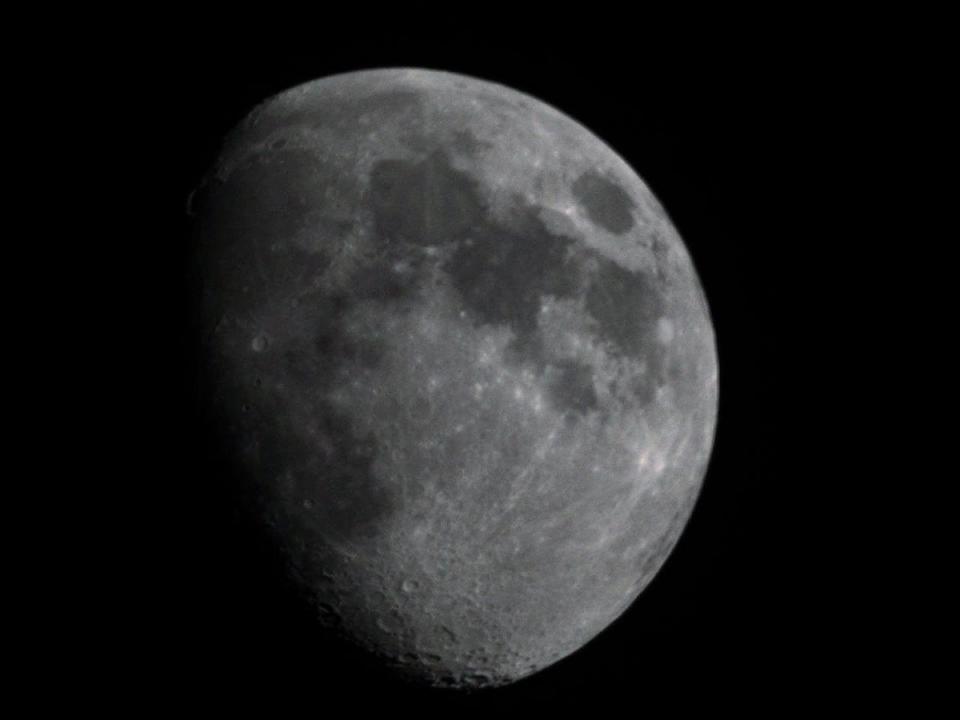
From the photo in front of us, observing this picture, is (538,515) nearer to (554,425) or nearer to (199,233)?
(554,425)

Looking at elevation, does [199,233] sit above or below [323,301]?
above

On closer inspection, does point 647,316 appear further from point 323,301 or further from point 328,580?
point 328,580

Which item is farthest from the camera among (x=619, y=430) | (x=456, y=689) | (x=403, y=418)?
(x=456, y=689)

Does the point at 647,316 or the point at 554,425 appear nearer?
the point at 554,425

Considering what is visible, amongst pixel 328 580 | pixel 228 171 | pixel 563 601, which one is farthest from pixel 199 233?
pixel 563 601

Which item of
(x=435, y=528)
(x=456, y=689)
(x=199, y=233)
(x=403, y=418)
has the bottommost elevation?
(x=456, y=689)

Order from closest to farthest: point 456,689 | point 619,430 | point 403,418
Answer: point 403,418, point 619,430, point 456,689
